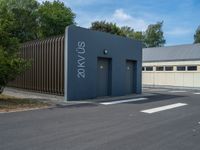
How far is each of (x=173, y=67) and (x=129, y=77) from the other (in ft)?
45.3

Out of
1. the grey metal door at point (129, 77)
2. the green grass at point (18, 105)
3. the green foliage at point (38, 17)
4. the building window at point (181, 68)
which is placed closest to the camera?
the green grass at point (18, 105)

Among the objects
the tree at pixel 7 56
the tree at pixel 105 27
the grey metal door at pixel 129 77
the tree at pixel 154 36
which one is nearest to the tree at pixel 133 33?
the tree at pixel 154 36

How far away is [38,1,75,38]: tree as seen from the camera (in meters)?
37.2

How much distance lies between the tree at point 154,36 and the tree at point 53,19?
113 ft

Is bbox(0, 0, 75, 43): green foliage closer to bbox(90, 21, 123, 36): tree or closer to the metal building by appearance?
bbox(90, 21, 123, 36): tree

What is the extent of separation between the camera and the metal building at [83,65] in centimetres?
1636

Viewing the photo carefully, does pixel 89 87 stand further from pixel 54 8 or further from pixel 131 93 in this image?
pixel 54 8

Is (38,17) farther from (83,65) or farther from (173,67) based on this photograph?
(83,65)

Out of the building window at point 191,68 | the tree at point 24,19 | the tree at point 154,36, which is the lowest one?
the building window at point 191,68

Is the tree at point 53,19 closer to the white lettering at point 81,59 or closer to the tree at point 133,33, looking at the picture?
the white lettering at point 81,59

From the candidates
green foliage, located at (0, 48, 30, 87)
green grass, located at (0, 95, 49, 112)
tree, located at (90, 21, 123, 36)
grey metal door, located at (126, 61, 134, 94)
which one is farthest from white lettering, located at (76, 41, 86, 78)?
tree, located at (90, 21, 123, 36)

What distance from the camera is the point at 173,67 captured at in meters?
33.8

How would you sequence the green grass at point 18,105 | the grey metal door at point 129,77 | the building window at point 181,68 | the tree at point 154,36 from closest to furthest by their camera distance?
the green grass at point 18,105, the grey metal door at point 129,77, the building window at point 181,68, the tree at point 154,36

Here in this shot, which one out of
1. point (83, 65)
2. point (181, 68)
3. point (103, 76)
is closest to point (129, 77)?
point (103, 76)
